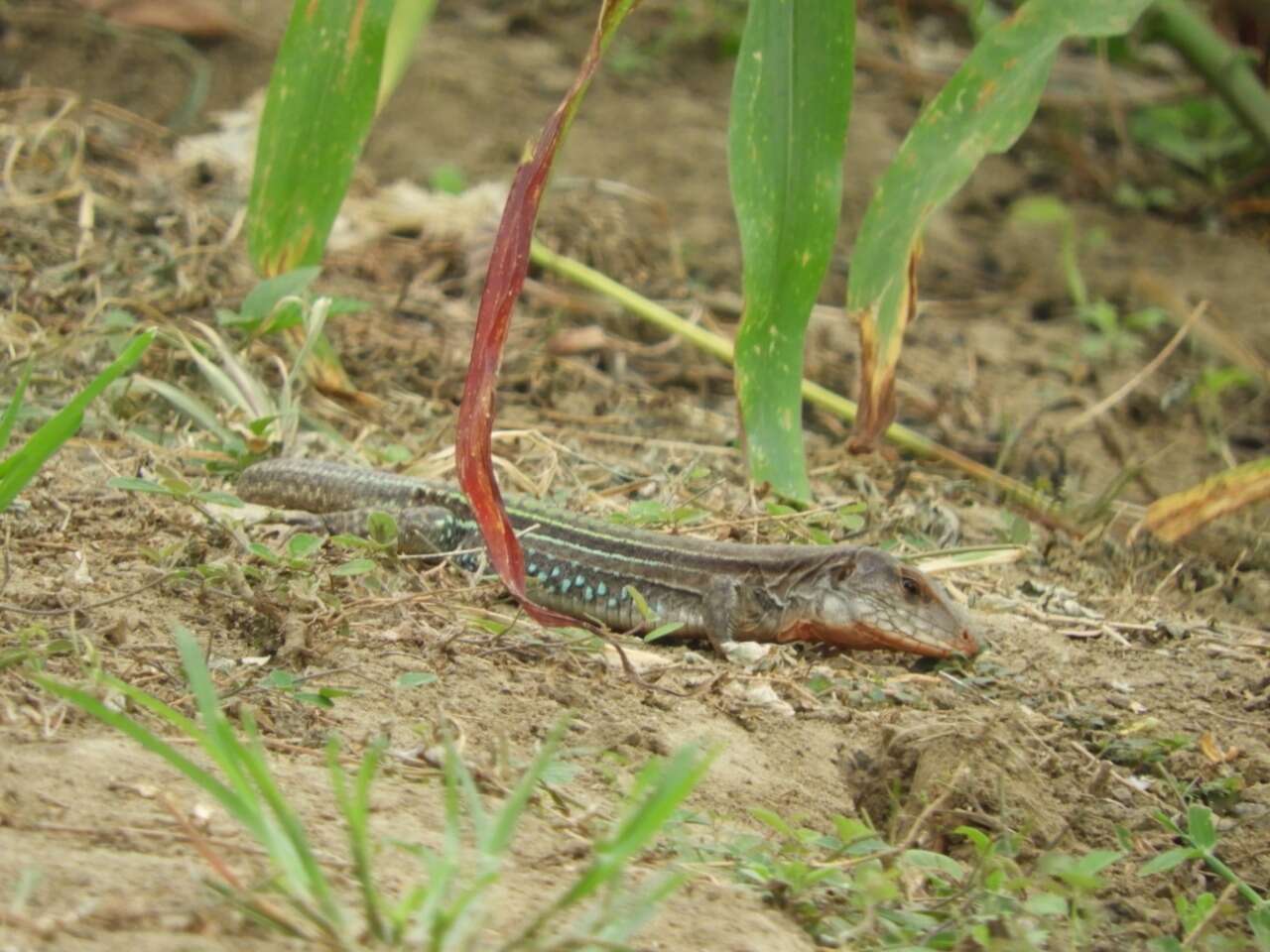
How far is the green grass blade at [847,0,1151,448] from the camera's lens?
4242 mm

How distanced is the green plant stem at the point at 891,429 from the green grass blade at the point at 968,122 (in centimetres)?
Answer: 139

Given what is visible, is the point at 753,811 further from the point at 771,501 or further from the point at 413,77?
the point at 413,77

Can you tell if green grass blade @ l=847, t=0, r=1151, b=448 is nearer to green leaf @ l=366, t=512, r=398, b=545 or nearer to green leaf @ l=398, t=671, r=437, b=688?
green leaf @ l=366, t=512, r=398, b=545

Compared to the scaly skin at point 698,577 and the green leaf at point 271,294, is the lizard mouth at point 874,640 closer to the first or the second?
the scaly skin at point 698,577

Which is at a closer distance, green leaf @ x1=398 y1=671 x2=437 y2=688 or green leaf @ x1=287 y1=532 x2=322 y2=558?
green leaf @ x1=398 y1=671 x2=437 y2=688

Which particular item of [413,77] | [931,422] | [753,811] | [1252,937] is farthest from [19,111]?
[1252,937]

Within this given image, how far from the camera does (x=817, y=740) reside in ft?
13.1

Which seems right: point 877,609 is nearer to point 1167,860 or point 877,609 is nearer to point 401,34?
point 1167,860

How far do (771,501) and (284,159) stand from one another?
1782mm

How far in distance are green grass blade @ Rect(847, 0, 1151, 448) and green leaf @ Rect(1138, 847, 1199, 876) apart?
1581 millimetres

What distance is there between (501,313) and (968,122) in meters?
1.37

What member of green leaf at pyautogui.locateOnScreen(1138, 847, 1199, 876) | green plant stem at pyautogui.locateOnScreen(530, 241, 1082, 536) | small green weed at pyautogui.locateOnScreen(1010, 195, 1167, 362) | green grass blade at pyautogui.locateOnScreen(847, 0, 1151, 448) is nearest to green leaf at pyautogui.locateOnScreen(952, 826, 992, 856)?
green leaf at pyautogui.locateOnScreen(1138, 847, 1199, 876)

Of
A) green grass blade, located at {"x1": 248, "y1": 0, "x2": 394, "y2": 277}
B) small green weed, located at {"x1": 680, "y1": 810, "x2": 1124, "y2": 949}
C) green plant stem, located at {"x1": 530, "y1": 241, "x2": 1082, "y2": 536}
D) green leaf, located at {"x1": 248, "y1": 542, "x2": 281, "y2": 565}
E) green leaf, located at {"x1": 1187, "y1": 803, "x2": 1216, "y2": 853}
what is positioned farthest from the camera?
green plant stem, located at {"x1": 530, "y1": 241, "x2": 1082, "y2": 536}

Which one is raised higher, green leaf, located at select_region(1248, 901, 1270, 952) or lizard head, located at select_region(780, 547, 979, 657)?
lizard head, located at select_region(780, 547, 979, 657)
